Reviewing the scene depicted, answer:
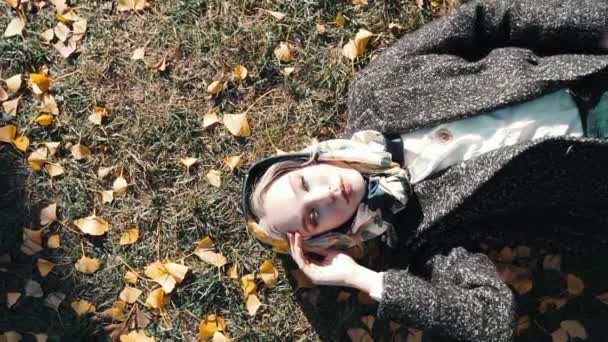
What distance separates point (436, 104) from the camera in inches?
95.8

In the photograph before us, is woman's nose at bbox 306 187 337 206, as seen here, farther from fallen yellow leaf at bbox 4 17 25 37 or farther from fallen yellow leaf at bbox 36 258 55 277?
fallen yellow leaf at bbox 4 17 25 37

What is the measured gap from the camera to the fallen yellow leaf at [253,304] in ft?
9.14

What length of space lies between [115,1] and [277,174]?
43.6 inches

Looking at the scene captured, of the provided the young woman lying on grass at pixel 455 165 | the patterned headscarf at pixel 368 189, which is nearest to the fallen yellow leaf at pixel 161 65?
the young woman lying on grass at pixel 455 165

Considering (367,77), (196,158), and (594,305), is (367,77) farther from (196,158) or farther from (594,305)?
(594,305)

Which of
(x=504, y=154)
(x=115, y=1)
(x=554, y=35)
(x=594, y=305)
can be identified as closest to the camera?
(x=504, y=154)

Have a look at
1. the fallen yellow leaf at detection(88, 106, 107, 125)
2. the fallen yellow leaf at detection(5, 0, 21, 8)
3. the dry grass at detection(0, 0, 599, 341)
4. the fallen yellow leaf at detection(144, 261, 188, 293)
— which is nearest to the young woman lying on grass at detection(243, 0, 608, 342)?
the dry grass at detection(0, 0, 599, 341)

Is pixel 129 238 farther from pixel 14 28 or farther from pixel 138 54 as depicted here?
pixel 14 28

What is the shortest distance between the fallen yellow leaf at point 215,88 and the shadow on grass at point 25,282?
778 millimetres

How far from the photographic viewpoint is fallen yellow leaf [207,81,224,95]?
2869mm

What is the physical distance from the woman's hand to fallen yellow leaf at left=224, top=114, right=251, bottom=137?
617 mm

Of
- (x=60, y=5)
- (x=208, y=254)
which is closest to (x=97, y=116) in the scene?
(x=60, y=5)

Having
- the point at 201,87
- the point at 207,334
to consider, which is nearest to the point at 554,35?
the point at 201,87

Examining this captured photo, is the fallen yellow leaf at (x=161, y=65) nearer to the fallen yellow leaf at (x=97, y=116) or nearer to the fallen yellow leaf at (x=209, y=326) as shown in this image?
the fallen yellow leaf at (x=97, y=116)
